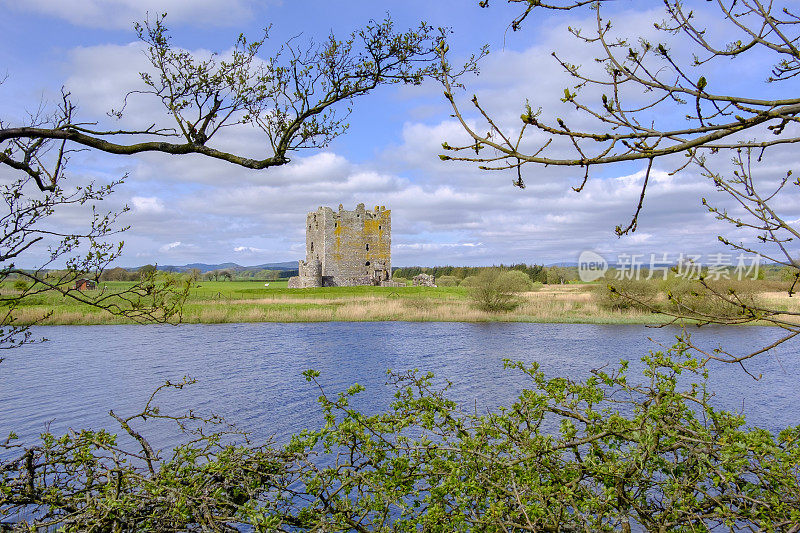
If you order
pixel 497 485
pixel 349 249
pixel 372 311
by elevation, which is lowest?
pixel 372 311

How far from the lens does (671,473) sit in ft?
12.4

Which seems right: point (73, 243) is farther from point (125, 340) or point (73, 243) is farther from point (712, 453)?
point (125, 340)

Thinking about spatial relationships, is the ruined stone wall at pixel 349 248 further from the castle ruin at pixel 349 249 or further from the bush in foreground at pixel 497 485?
the bush in foreground at pixel 497 485

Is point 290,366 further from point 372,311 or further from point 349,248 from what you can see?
point 349,248

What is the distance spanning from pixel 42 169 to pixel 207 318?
2745cm

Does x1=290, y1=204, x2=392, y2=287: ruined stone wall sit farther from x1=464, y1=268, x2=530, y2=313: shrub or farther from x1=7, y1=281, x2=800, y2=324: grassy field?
x1=464, y1=268, x2=530, y2=313: shrub

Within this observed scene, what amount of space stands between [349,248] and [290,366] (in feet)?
119

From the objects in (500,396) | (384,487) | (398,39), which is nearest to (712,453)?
(384,487)

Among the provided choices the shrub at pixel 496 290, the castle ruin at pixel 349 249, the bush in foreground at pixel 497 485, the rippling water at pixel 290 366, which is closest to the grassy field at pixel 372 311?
the shrub at pixel 496 290

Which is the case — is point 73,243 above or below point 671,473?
above

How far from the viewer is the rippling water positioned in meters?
11.5

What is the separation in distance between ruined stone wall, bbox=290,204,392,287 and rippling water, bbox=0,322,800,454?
75.8ft

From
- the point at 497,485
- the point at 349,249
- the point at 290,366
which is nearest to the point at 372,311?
the point at 290,366

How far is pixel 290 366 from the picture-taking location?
1727 centimetres
